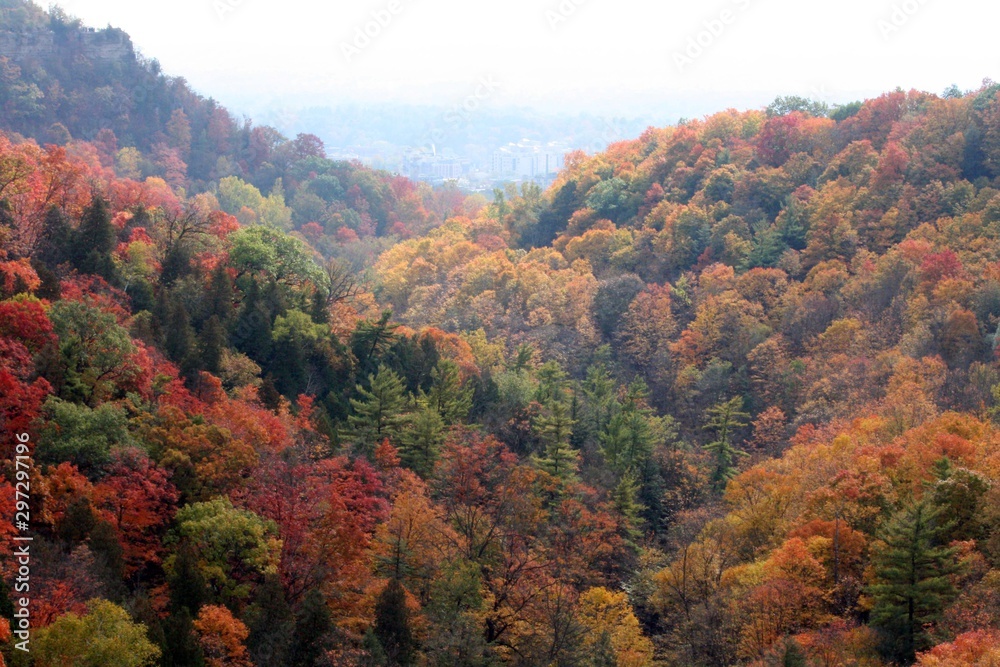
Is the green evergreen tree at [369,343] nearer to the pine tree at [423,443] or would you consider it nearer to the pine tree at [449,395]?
the pine tree at [449,395]

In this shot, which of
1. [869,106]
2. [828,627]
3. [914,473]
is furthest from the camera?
[869,106]

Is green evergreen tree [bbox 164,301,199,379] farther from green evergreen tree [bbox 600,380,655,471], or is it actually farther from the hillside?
green evergreen tree [bbox 600,380,655,471]

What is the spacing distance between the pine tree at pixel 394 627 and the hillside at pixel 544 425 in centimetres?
7

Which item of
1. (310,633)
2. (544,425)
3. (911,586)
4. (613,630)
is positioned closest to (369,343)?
(544,425)

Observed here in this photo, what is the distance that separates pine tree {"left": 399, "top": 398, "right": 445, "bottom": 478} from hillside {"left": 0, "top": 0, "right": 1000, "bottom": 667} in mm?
131

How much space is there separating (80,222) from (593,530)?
88.8ft

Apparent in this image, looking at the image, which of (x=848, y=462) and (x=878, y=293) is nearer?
(x=848, y=462)

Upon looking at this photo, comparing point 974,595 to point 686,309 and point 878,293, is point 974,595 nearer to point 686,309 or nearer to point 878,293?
point 878,293

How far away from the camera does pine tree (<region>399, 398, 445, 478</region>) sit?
39.5 metres

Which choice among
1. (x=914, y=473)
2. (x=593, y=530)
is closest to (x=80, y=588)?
(x=593, y=530)

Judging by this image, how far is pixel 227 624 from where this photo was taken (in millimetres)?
24812

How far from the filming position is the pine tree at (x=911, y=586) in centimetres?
2633

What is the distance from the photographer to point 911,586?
2647 cm

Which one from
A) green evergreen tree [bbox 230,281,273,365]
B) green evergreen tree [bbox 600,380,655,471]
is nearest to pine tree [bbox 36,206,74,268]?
green evergreen tree [bbox 230,281,273,365]
